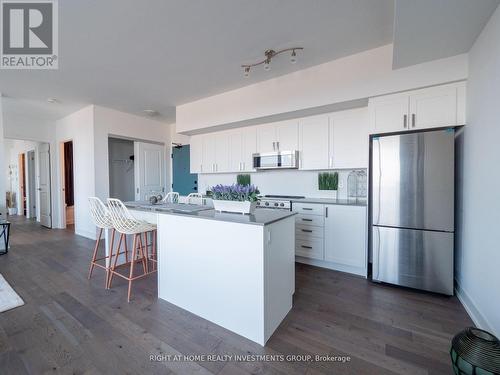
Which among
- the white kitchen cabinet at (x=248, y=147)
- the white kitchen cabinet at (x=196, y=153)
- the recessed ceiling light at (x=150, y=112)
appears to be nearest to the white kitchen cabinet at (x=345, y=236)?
the white kitchen cabinet at (x=248, y=147)

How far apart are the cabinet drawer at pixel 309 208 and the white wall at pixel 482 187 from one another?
56.5 inches

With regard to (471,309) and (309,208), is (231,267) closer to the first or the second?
(309,208)

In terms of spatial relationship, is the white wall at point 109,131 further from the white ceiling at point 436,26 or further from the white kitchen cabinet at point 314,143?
the white ceiling at point 436,26

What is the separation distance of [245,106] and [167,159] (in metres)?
3.03

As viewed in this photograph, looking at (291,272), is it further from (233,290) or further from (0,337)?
(0,337)

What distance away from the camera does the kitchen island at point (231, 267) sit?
5.50ft

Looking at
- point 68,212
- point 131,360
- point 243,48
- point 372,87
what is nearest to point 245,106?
point 243,48

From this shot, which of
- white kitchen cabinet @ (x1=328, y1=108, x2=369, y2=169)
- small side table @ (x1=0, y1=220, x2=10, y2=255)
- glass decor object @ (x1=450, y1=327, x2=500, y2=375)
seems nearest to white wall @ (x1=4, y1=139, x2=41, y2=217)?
small side table @ (x1=0, y1=220, x2=10, y2=255)

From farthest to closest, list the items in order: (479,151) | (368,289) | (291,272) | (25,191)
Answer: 1. (25,191)
2. (368,289)
3. (291,272)
4. (479,151)

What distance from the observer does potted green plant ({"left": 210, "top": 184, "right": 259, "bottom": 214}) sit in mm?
1957

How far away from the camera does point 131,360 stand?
5.12ft

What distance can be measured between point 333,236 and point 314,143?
54.6 inches

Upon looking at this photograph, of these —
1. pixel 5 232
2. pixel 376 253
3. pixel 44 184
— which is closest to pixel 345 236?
pixel 376 253

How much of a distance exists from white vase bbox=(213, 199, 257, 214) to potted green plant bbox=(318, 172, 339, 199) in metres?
1.95
